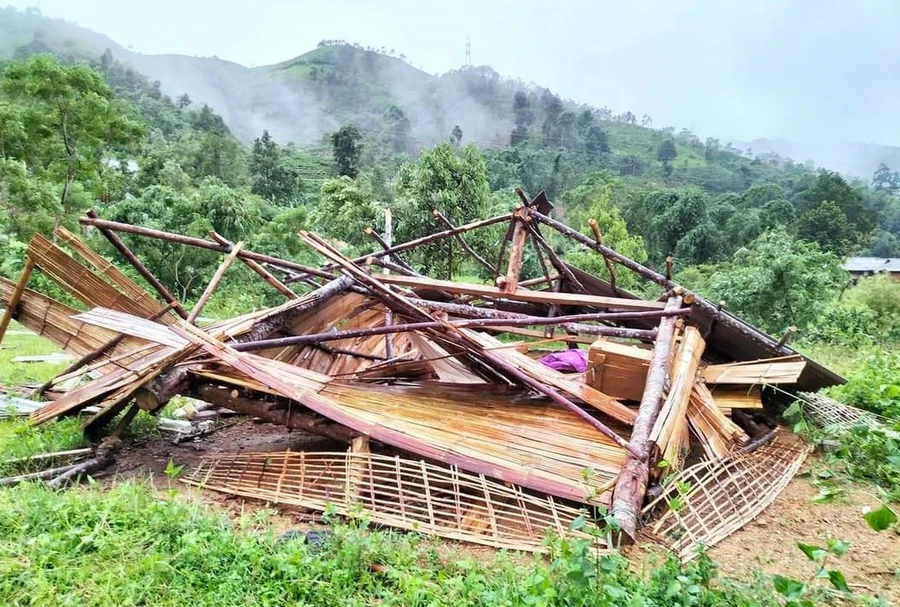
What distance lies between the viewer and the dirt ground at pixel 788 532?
2596 millimetres

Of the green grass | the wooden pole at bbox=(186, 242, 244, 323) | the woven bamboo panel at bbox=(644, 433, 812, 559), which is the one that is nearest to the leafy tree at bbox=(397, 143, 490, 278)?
the green grass

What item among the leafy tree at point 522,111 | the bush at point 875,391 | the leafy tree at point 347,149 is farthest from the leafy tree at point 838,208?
the leafy tree at point 522,111

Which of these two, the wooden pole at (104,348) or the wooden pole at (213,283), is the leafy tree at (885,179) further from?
the wooden pole at (104,348)

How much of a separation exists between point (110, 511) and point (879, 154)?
358 feet

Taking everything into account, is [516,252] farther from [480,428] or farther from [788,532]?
[788,532]

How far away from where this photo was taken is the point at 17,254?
10414 mm

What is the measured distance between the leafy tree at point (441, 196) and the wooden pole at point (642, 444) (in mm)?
7790

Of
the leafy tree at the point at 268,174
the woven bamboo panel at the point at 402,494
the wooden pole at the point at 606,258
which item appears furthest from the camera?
the leafy tree at the point at 268,174

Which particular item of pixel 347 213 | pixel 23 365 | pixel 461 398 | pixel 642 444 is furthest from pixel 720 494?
pixel 347 213

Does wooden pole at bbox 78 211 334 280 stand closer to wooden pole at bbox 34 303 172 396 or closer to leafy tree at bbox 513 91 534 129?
wooden pole at bbox 34 303 172 396

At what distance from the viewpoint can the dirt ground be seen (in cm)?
260

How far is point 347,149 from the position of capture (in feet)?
102

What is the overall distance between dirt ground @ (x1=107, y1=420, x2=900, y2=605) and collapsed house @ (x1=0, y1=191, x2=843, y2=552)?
100 mm

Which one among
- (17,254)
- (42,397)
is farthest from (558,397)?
(17,254)
